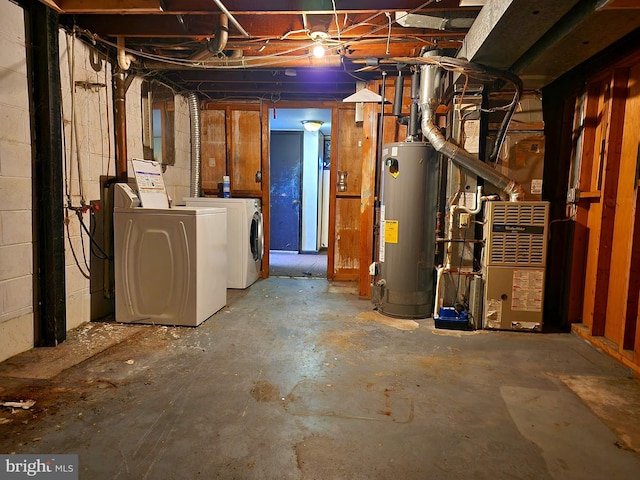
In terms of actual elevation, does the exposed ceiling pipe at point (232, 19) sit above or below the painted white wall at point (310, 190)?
above

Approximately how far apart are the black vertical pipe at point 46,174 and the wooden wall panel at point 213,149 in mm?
2333

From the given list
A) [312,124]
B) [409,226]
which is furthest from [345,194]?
[312,124]

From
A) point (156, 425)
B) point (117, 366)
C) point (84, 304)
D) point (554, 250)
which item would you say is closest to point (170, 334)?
point (117, 366)

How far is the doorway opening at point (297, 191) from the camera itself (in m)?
6.67

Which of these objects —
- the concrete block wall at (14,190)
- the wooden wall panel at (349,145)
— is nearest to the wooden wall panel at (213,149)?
the wooden wall panel at (349,145)

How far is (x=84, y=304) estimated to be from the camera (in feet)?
9.96

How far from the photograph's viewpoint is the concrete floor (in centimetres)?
Result: 152

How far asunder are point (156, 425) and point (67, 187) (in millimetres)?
1899

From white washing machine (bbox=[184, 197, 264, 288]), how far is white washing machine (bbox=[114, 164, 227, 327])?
1.07 meters

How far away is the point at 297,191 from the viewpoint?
6.79m

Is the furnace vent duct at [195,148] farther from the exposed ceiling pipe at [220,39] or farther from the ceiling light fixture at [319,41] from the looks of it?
the ceiling light fixture at [319,41]

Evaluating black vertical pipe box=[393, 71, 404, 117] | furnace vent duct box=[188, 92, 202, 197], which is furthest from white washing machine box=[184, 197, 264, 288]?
black vertical pipe box=[393, 71, 404, 117]

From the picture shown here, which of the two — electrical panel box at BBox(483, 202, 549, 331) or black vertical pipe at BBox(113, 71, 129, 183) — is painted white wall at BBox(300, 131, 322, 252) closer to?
black vertical pipe at BBox(113, 71, 129, 183)

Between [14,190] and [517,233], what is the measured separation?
344 centimetres
